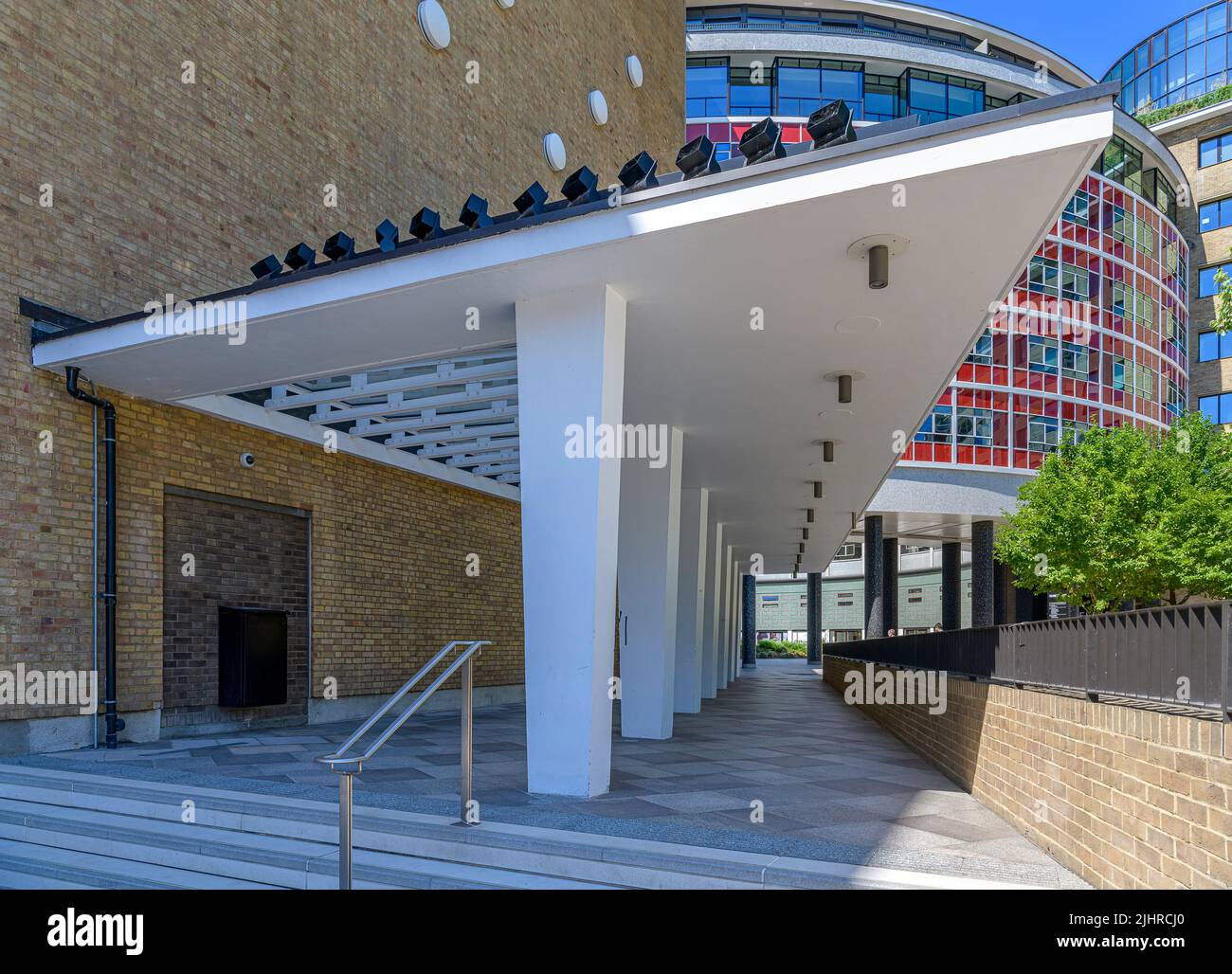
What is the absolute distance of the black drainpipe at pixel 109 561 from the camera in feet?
29.5

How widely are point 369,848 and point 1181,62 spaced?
77.7 m

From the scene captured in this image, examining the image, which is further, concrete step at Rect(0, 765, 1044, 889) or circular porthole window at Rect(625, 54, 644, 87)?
circular porthole window at Rect(625, 54, 644, 87)

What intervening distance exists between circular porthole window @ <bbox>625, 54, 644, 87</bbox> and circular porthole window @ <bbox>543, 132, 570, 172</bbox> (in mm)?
4613

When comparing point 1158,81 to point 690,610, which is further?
point 1158,81

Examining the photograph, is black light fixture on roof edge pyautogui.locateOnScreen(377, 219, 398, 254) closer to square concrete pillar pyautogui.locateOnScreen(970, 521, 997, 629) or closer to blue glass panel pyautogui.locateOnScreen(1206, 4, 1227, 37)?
square concrete pillar pyautogui.locateOnScreen(970, 521, 997, 629)

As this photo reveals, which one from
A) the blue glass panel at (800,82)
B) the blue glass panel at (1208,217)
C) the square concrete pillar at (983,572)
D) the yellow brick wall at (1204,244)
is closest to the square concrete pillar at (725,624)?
the square concrete pillar at (983,572)

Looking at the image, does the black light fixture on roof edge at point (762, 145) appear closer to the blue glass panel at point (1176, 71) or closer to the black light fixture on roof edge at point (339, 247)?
the black light fixture on roof edge at point (339, 247)

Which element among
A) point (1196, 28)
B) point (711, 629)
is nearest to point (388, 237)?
point (711, 629)

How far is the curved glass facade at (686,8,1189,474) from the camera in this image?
131 ft

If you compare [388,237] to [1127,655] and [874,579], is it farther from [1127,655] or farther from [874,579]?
[874,579]

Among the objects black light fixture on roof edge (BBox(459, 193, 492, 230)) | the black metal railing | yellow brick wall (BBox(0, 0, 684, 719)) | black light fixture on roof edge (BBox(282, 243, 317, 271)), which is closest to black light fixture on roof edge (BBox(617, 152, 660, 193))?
black light fixture on roof edge (BBox(459, 193, 492, 230))

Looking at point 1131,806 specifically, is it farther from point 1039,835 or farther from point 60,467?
point 60,467

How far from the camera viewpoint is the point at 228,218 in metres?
11.1
